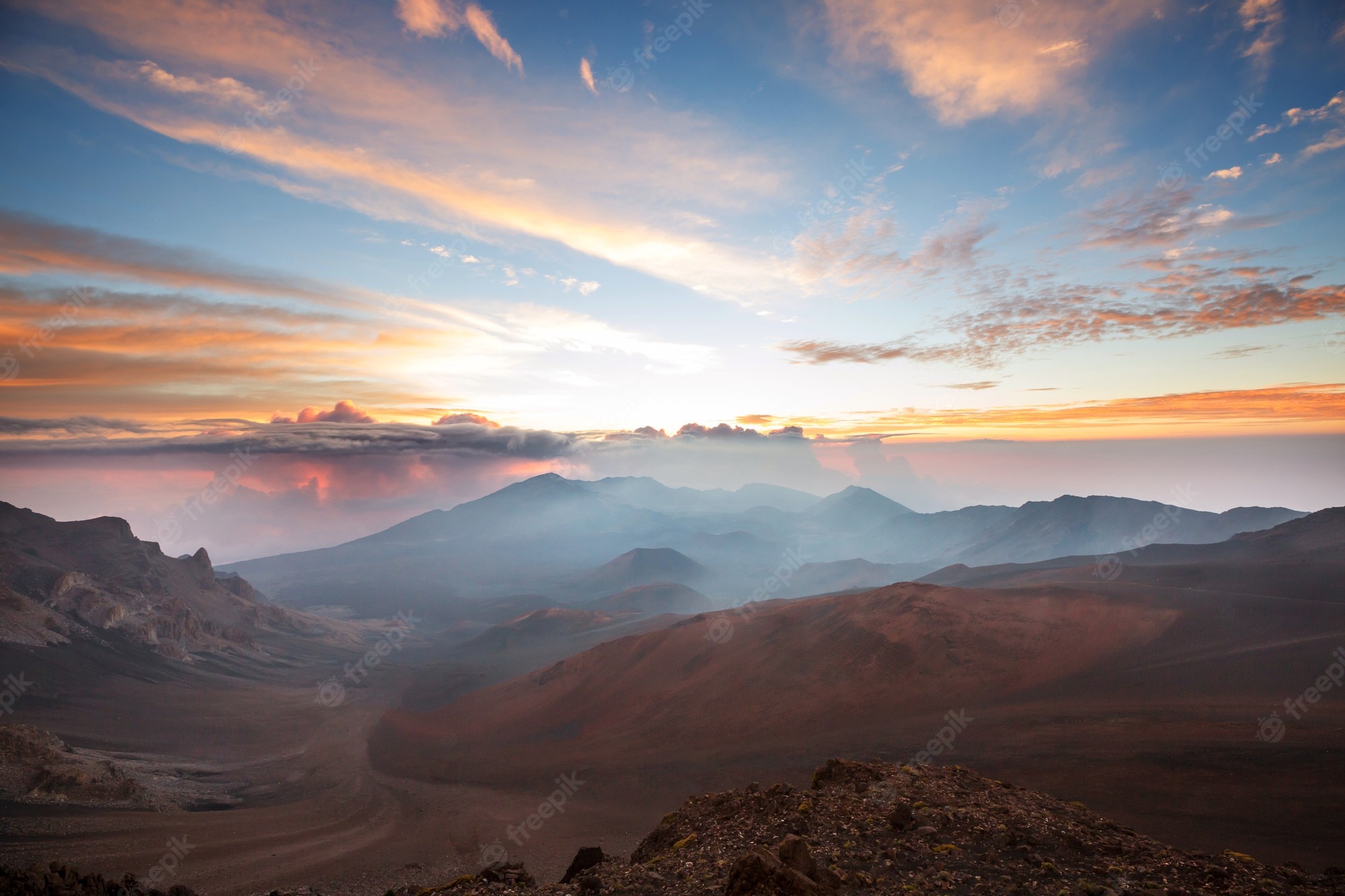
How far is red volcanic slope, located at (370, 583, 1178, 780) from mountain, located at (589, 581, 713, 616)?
8178 centimetres

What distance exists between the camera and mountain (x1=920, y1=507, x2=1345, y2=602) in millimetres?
59469

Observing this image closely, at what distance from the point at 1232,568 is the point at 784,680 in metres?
58.7

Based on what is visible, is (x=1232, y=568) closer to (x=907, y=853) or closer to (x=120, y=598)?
(x=907, y=853)

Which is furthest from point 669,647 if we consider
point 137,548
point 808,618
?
point 137,548

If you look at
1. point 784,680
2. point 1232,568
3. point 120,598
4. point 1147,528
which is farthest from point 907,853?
point 1147,528

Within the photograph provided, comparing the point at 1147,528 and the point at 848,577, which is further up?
the point at 1147,528

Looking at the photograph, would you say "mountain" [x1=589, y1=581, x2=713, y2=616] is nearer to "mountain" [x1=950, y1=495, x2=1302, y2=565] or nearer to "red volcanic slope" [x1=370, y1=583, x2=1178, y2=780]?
"red volcanic slope" [x1=370, y1=583, x2=1178, y2=780]

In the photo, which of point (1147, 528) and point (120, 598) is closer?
point (120, 598)

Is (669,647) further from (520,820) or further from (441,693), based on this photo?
(441,693)

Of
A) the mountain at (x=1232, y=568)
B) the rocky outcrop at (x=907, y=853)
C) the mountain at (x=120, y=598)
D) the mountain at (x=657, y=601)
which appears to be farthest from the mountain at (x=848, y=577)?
the rocky outcrop at (x=907, y=853)

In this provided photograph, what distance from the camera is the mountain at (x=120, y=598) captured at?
249ft

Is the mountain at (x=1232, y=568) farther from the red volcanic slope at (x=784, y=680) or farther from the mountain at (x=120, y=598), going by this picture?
the mountain at (x=120, y=598)

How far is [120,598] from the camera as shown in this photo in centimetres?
8894

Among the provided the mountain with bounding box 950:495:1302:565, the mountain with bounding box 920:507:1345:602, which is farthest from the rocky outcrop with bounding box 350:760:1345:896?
the mountain with bounding box 950:495:1302:565
